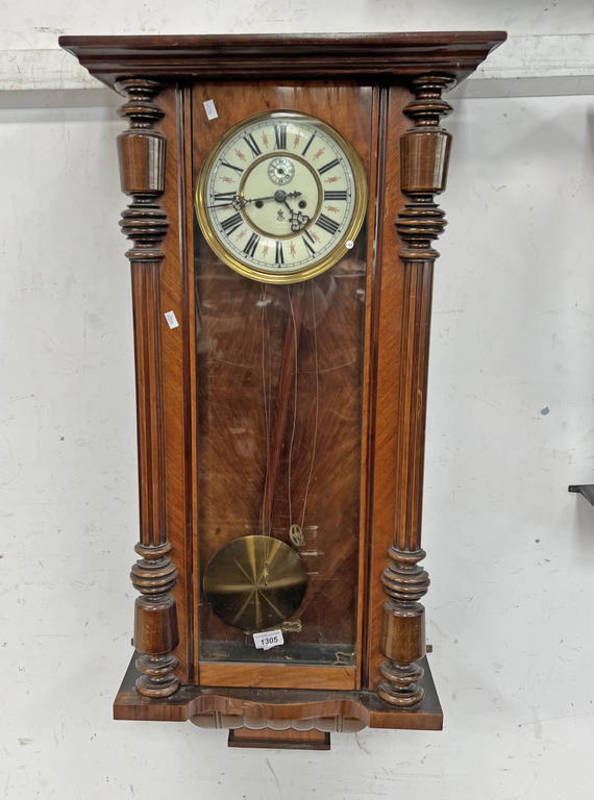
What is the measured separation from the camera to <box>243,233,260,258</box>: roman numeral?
854mm

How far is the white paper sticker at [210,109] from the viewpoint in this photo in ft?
2.72

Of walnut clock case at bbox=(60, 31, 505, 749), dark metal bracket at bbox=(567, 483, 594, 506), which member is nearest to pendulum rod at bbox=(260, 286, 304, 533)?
walnut clock case at bbox=(60, 31, 505, 749)

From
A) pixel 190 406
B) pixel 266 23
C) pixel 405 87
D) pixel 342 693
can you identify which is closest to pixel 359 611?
pixel 342 693

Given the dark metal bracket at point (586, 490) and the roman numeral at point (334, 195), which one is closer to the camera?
the roman numeral at point (334, 195)

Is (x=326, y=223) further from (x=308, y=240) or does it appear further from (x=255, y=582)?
(x=255, y=582)

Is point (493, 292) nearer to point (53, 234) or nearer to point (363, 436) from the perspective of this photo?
point (363, 436)

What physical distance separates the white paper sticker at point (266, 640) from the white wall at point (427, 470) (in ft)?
0.98

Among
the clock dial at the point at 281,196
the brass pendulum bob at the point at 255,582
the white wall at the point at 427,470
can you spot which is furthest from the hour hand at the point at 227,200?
the brass pendulum bob at the point at 255,582

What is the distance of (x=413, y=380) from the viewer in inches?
33.5

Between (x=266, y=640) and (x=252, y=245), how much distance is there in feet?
1.72

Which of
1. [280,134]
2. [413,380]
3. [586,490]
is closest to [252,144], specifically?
[280,134]

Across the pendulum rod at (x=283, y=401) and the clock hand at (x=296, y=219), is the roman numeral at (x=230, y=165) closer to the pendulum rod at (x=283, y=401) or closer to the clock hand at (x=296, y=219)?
the clock hand at (x=296, y=219)

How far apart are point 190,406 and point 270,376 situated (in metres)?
0.11

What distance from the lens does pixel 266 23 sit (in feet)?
3.29
